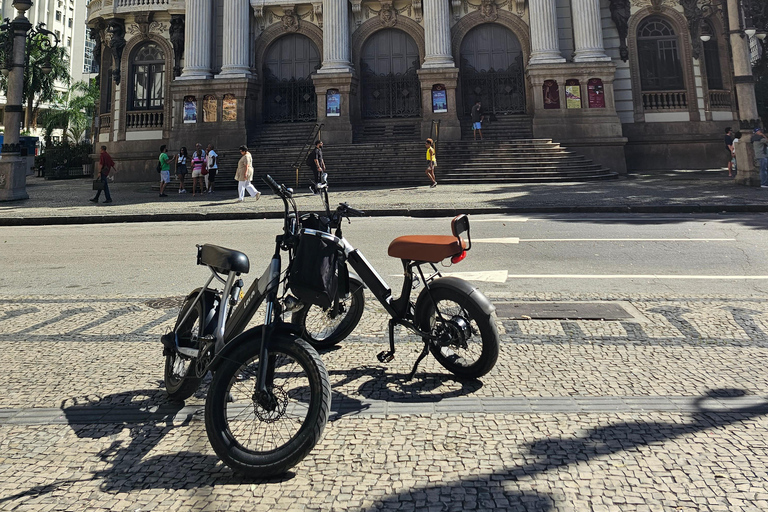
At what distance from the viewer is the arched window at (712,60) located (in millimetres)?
27047

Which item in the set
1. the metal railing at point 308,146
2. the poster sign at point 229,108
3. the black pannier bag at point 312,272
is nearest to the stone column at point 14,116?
the poster sign at point 229,108

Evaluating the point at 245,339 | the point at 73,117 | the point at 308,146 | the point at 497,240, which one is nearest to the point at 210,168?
the point at 308,146

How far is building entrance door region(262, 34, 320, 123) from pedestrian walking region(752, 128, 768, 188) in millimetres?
19023

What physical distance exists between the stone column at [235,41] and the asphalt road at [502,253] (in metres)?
15.9

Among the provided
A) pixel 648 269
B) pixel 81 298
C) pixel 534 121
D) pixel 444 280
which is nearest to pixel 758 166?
pixel 534 121

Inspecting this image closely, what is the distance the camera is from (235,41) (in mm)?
26734

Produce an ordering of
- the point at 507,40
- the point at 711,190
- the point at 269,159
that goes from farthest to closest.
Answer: the point at 507,40
the point at 269,159
the point at 711,190

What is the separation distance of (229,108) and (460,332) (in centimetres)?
2526

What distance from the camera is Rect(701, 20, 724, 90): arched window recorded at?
1065 inches

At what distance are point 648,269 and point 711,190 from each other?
449 inches

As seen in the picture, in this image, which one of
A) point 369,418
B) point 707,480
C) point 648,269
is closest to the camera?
point 707,480

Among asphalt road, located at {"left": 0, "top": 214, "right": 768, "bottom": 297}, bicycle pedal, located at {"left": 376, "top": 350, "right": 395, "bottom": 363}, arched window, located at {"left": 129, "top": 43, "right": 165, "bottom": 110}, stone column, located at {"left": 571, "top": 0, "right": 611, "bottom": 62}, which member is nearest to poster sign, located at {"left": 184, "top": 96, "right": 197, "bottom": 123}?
arched window, located at {"left": 129, "top": 43, "right": 165, "bottom": 110}

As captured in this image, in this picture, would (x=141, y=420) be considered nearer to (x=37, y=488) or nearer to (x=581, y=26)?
(x=37, y=488)

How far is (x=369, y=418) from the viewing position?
3.24 m
